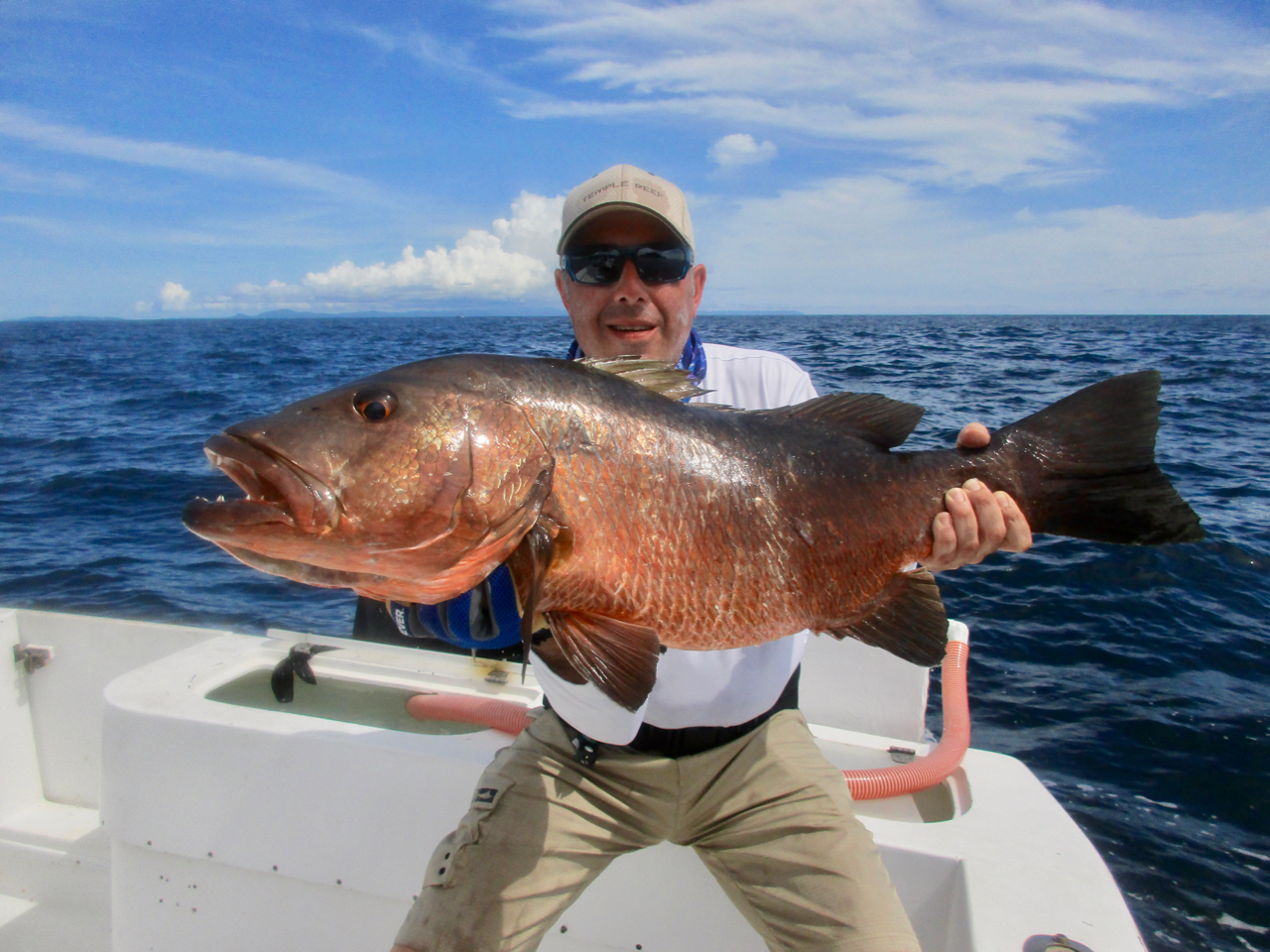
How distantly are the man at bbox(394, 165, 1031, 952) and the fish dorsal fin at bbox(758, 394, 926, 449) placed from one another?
8.9 inches

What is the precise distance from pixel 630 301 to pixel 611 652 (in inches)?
67.0

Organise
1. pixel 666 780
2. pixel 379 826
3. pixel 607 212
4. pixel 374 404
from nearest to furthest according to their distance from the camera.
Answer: pixel 374 404, pixel 666 780, pixel 379 826, pixel 607 212

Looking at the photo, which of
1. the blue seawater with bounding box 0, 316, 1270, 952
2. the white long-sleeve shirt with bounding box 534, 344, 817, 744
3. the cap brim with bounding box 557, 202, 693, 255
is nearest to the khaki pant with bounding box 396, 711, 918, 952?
the white long-sleeve shirt with bounding box 534, 344, 817, 744

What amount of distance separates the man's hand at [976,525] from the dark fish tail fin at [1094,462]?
0.32 ft

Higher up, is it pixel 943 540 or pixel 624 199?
pixel 624 199

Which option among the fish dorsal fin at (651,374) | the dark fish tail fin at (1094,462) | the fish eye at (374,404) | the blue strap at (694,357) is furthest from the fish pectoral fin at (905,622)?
the fish eye at (374,404)

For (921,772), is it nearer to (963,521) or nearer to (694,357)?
(963,521)

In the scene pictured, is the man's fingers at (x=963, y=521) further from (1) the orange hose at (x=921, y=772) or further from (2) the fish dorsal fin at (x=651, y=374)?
(1) the orange hose at (x=921, y=772)

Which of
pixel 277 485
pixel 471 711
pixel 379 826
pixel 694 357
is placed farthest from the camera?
pixel 471 711

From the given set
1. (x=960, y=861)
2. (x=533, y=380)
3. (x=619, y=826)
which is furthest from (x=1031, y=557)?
(x=533, y=380)

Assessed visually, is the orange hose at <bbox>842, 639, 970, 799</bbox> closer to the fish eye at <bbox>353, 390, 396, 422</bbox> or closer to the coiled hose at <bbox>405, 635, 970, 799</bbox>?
the coiled hose at <bbox>405, 635, 970, 799</bbox>

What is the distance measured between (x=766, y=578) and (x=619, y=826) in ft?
3.95

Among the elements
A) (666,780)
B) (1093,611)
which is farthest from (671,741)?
(1093,611)

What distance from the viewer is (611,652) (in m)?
2.03
